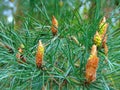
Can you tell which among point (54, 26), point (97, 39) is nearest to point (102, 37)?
point (97, 39)

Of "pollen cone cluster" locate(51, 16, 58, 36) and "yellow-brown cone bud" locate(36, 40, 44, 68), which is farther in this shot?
"pollen cone cluster" locate(51, 16, 58, 36)

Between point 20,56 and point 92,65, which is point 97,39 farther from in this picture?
point 20,56

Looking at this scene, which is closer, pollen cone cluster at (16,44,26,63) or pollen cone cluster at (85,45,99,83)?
pollen cone cluster at (85,45,99,83)

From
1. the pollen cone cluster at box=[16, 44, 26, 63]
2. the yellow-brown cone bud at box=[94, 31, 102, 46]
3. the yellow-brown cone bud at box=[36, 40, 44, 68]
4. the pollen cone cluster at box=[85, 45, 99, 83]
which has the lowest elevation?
the pollen cone cluster at box=[85, 45, 99, 83]

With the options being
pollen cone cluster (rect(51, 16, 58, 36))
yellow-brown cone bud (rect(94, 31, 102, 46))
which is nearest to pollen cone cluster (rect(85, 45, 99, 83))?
yellow-brown cone bud (rect(94, 31, 102, 46))

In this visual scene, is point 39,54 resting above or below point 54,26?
below

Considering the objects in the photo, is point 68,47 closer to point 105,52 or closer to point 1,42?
point 105,52

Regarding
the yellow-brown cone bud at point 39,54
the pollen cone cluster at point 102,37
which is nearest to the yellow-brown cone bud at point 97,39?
the pollen cone cluster at point 102,37

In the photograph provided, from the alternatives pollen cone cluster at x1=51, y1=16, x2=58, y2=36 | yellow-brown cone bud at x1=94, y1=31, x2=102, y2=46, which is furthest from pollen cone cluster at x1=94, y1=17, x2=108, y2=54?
pollen cone cluster at x1=51, y1=16, x2=58, y2=36

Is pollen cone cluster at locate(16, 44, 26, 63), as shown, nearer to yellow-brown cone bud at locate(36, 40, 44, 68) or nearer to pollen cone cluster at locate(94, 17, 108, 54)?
yellow-brown cone bud at locate(36, 40, 44, 68)

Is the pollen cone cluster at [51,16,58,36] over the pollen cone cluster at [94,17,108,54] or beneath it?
Answer: over

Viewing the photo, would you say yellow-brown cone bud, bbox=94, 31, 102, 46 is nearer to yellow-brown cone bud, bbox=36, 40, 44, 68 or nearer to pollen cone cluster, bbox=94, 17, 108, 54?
pollen cone cluster, bbox=94, 17, 108, 54

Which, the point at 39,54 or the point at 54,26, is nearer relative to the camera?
the point at 39,54
